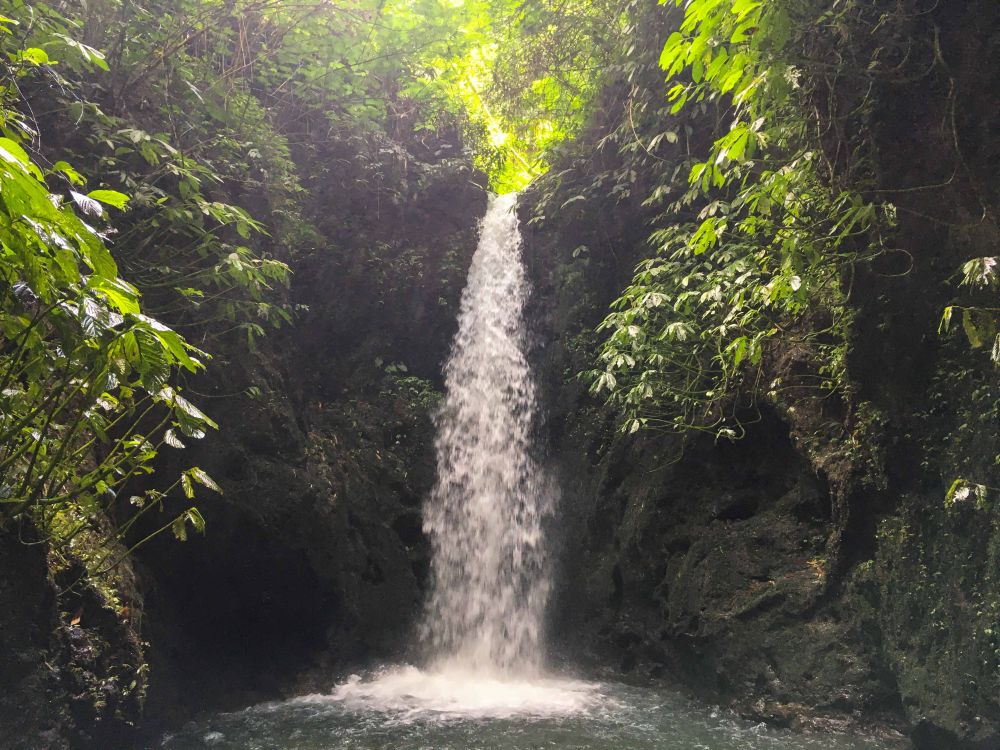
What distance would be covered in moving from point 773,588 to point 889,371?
1.75m

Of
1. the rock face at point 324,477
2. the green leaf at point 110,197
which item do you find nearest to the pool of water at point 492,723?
the rock face at point 324,477

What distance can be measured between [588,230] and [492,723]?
5.47m

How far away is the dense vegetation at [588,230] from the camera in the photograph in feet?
8.73

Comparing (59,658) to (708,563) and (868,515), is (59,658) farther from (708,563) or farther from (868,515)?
(868,515)

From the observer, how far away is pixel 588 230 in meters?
7.56

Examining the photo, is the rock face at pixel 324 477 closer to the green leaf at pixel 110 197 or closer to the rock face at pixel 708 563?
the rock face at pixel 708 563

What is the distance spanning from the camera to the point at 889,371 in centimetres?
375

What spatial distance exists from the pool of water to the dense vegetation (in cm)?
116

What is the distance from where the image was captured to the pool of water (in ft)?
12.4

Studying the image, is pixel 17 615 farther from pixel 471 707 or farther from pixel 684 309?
pixel 684 309

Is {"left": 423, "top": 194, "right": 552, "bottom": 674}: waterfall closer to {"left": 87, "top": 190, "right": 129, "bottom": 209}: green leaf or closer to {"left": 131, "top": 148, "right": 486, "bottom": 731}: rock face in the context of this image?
{"left": 131, "top": 148, "right": 486, "bottom": 731}: rock face

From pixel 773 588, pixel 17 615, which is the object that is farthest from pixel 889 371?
pixel 17 615

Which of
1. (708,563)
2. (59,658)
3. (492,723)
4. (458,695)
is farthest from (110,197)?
(708,563)

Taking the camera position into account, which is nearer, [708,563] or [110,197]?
[110,197]
